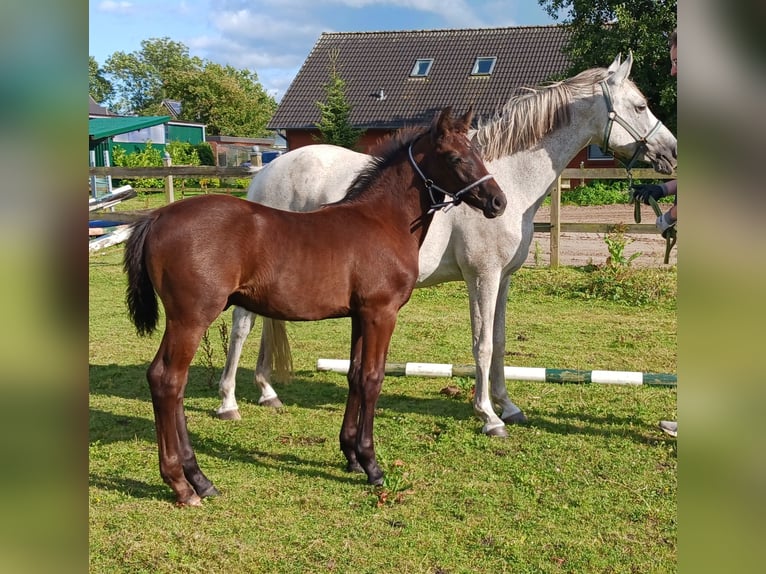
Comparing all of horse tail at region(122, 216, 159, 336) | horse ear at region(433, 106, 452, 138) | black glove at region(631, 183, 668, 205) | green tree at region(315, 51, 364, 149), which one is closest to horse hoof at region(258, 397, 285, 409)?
horse tail at region(122, 216, 159, 336)

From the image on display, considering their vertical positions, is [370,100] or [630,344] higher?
[370,100]

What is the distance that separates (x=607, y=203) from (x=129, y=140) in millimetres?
36739

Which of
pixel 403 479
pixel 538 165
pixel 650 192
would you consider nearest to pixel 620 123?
pixel 650 192

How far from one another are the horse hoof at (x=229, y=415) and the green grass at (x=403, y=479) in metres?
0.08

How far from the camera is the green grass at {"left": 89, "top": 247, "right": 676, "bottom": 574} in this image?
3.41m

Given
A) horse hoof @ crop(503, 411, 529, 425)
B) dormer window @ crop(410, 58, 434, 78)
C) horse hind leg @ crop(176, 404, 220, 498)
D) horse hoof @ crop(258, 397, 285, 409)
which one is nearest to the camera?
horse hind leg @ crop(176, 404, 220, 498)

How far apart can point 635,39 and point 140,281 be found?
2074 cm

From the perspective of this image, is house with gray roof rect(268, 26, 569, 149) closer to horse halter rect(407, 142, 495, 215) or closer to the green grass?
the green grass

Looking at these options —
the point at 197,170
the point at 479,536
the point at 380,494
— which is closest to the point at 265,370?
the point at 380,494

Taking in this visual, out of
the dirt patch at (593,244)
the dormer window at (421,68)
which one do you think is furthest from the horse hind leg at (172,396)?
the dormer window at (421,68)

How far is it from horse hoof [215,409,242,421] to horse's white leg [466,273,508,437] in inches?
76.7

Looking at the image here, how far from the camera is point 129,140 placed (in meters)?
48.4
